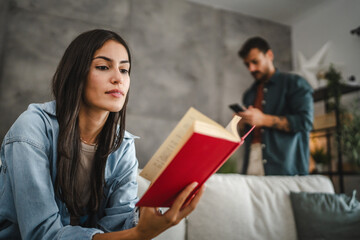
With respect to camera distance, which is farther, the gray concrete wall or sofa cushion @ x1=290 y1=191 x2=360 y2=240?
the gray concrete wall

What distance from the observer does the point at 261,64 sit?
255 cm

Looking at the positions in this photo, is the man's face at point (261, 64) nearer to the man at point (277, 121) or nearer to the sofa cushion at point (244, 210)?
the man at point (277, 121)

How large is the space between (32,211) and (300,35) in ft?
12.8

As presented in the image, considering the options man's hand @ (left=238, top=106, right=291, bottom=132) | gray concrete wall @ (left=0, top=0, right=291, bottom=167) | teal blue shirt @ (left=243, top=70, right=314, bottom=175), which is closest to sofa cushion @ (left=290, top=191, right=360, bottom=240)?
teal blue shirt @ (left=243, top=70, right=314, bottom=175)

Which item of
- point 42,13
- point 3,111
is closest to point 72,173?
point 3,111

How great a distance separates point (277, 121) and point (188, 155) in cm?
181

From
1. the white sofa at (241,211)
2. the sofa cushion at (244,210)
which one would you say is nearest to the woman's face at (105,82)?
the white sofa at (241,211)

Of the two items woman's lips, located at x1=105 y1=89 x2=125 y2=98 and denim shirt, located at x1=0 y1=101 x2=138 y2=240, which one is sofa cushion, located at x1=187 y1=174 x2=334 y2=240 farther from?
woman's lips, located at x1=105 y1=89 x2=125 y2=98

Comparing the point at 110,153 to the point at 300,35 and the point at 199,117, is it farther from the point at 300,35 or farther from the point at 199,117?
the point at 300,35

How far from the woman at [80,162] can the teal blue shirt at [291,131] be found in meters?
1.46

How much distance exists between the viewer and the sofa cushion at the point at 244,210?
147 cm

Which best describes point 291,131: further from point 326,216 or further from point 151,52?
point 151,52

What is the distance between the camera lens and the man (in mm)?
2203

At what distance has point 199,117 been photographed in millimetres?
646
